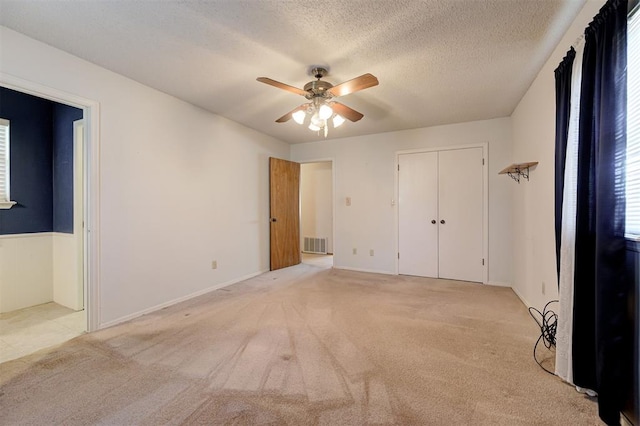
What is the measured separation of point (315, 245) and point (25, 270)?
16.5 feet

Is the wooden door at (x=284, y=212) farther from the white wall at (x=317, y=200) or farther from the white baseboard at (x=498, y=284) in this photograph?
the white baseboard at (x=498, y=284)

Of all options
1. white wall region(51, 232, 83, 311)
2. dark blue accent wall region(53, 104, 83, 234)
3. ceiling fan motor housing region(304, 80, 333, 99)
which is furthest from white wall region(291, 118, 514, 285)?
white wall region(51, 232, 83, 311)

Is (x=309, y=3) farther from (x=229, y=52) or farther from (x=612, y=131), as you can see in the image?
(x=612, y=131)

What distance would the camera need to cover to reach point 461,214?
4.20 meters

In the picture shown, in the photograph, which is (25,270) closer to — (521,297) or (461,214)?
(461,214)

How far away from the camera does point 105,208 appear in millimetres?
2590

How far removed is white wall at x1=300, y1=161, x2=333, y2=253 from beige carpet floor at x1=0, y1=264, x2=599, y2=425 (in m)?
3.87

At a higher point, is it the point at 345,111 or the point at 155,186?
the point at 345,111

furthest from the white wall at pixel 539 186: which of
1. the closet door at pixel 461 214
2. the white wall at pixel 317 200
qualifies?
the white wall at pixel 317 200

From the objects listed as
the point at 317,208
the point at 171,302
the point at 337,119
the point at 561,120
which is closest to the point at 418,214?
the point at 337,119

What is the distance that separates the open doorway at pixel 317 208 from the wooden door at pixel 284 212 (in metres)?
1.34

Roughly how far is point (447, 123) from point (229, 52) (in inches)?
130

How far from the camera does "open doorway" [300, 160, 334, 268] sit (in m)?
6.86

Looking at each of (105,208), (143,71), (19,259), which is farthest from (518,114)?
(19,259)
